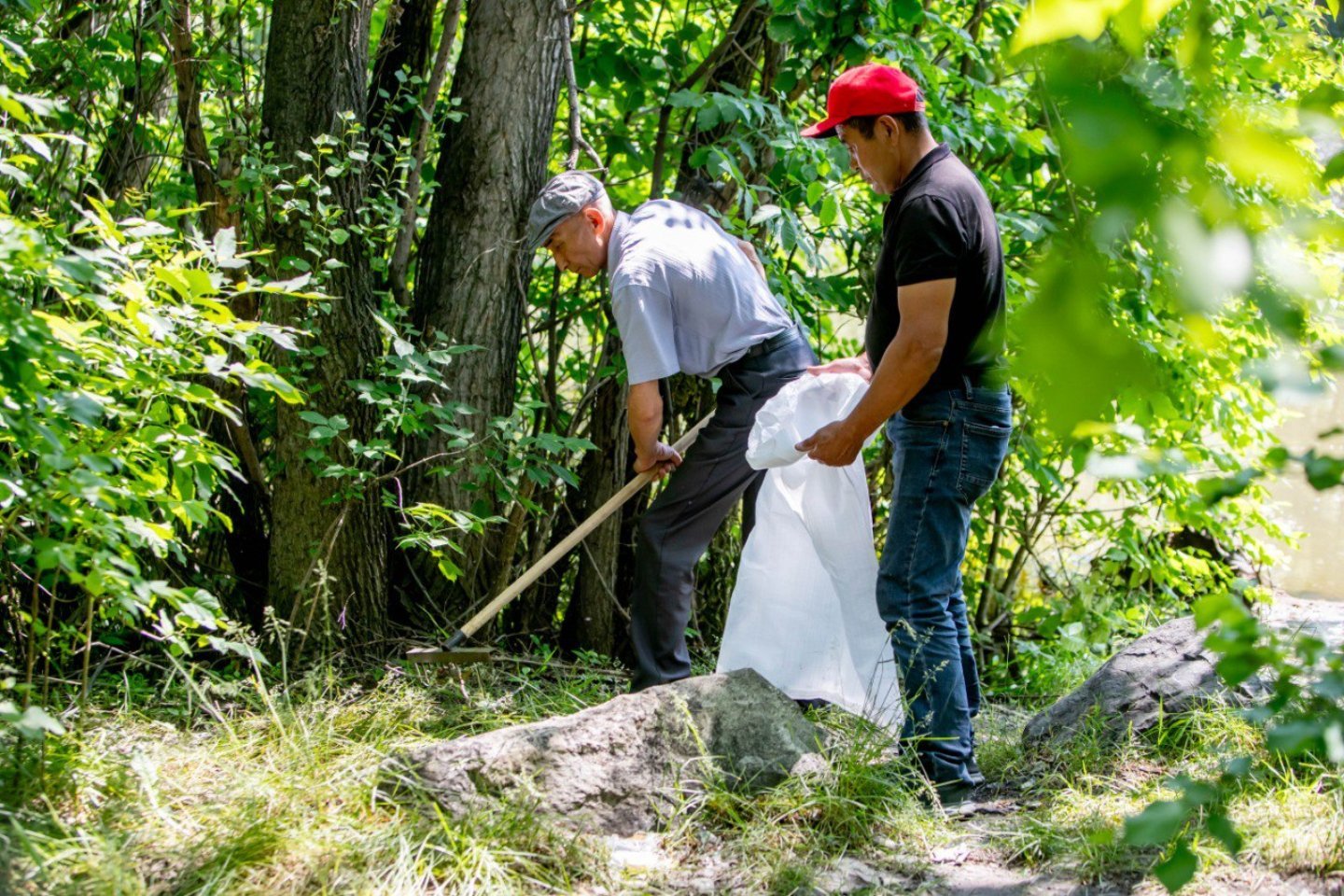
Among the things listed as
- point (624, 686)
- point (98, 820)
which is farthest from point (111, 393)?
point (624, 686)

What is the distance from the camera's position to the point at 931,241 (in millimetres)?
2820

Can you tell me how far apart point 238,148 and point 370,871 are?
95.7 inches

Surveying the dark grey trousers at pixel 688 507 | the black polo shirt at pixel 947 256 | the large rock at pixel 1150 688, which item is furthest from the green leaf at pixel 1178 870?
the dark grey trousers at pixel 688 507

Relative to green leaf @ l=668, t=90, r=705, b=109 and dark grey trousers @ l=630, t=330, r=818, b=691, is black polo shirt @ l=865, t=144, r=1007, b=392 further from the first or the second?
green leaf @ l=668, t=90, r=705, b=109

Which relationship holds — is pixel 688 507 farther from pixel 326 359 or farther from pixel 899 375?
pixel 326 359

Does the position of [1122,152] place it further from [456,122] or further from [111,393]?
[456,122]

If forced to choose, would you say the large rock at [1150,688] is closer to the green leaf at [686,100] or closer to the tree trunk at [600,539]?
the tree trunk at [600,539]

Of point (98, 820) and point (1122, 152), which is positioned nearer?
point (1122, 152)

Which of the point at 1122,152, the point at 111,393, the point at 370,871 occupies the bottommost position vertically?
the point at 370,871

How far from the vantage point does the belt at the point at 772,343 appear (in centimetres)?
379

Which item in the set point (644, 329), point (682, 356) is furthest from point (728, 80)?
point (644, 329)

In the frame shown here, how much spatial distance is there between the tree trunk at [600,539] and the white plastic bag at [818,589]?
1.19 m

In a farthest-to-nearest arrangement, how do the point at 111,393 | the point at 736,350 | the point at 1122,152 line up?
the point at 736,350, the point at 111,393, the point at 1122,152

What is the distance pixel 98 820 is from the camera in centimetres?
255
